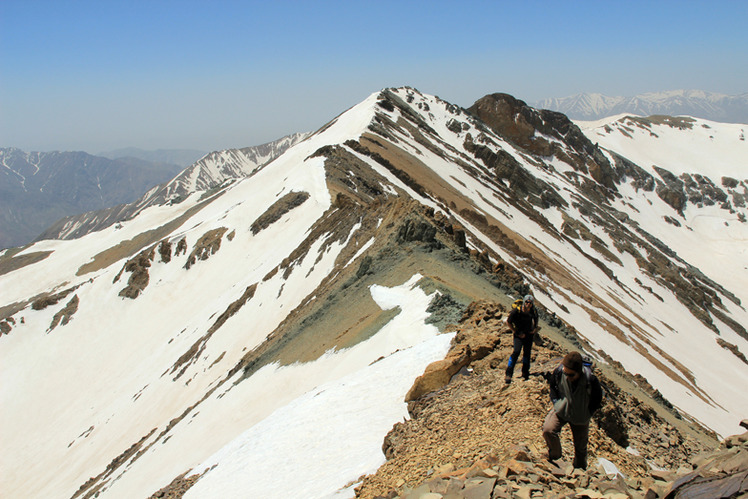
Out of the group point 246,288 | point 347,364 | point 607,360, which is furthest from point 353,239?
point 607,360

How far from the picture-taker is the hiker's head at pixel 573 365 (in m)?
6.93

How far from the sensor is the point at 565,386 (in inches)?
281

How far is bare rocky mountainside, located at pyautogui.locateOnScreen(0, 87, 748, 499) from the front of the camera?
384 inches

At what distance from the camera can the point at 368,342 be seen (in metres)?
18.8

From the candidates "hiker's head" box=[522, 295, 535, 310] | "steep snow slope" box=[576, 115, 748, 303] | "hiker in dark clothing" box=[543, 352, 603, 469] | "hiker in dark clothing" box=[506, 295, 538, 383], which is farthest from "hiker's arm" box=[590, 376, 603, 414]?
"steep snow slope" box=[576, 115, 748, 303]

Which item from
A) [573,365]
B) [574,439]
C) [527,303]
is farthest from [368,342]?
[573,365]

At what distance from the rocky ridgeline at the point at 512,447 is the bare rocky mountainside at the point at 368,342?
2.2 inches

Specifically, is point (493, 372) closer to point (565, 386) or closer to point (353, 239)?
point (565, 386)

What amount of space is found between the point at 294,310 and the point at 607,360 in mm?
19978

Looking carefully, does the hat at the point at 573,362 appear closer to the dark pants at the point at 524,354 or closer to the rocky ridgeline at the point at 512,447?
the rocky ridgeline at the point at 512,447

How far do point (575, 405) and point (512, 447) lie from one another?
123cm

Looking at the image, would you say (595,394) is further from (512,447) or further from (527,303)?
(527,303)

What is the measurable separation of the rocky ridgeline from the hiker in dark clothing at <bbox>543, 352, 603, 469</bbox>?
29cm

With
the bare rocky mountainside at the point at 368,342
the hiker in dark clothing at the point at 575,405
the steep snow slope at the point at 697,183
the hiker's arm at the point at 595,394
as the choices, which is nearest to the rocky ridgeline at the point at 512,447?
the bare rocky mountainside at the point at 368,342
